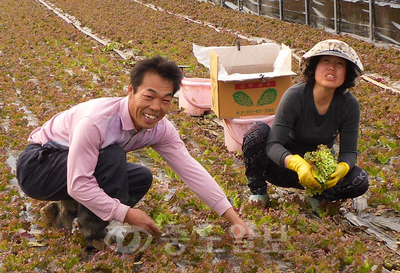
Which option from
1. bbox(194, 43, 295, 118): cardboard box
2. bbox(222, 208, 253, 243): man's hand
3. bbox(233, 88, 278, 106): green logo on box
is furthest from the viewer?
bbox(233, 88, 278, 106): green logo on box

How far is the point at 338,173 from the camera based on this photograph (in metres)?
3.42

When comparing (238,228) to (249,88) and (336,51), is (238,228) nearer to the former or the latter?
(336,51)

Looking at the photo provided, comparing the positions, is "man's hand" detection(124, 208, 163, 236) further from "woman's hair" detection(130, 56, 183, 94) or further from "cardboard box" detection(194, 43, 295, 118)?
"cardboard box" detection(194, 43, 295, 118)

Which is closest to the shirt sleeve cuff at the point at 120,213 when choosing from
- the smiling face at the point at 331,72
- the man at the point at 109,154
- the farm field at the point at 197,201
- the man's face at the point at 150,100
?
the man at the point at 109,154

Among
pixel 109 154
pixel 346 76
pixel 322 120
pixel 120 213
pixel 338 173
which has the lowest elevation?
pixel 338 173

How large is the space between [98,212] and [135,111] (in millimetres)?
582

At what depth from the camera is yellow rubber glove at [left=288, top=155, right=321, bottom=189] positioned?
3.37 meters

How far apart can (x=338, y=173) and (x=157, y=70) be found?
1351 millimetres

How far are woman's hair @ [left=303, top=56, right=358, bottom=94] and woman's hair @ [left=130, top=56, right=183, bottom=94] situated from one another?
1073 millimetres

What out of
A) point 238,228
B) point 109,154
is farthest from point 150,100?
point 238,228

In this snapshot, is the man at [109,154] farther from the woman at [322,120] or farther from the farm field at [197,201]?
the woman at [322,120]

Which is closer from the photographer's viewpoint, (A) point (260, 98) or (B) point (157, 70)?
(B) point (157, 70)

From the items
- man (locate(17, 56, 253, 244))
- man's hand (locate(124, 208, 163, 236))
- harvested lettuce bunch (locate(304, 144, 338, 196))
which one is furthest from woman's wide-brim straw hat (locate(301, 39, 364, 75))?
man's hand (locate(124, 208, 163, 236))

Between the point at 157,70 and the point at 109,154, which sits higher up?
the point at 157,70
